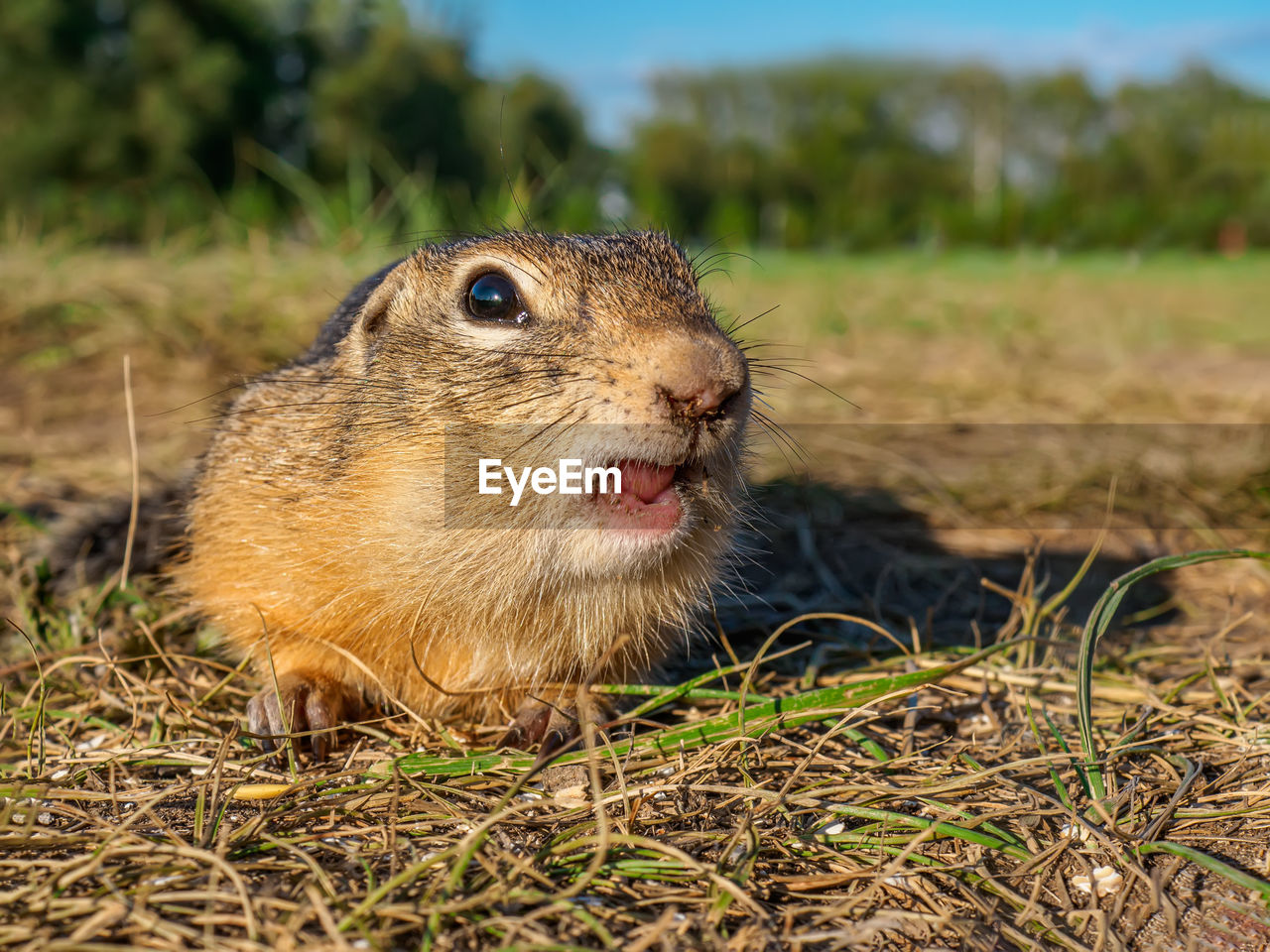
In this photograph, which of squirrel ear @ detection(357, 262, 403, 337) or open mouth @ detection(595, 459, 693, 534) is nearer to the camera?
open mouth @ detection(595, 459, 693, 534)

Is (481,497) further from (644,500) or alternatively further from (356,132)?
(356,132)

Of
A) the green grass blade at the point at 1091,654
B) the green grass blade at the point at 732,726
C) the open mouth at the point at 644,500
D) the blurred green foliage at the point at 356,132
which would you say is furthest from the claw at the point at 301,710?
A: the blurred green foliage at the point at 356,132

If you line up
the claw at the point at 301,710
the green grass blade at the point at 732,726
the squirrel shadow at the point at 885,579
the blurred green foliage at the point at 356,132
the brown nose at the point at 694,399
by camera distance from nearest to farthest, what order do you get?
the brown nose at the point at 694,399 < the green grass blade at the point at 732,726 < the claw at the point at 301,710 < the squirrel shadow at the point at 885,579 < the blurred green foliage at the point at 356,132

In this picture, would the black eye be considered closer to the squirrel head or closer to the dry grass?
the squirrel head

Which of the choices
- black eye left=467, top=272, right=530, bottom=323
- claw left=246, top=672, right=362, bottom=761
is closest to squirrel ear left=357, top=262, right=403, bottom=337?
black eye left=467, top=272, right=530, bottom=323

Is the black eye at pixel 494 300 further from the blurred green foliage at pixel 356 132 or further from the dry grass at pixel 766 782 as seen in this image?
the blurred green foliage at pixel 356 132

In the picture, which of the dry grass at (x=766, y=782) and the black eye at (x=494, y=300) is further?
the black eye at (x=494, y=300)

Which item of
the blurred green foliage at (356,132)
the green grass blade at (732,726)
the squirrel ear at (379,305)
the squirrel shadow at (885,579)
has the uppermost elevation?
the blurred green foliage at (356,132)
